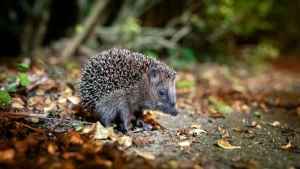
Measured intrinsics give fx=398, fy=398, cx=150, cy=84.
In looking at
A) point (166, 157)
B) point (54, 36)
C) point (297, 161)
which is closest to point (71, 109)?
point (166, 157)

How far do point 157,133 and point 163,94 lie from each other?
661mm

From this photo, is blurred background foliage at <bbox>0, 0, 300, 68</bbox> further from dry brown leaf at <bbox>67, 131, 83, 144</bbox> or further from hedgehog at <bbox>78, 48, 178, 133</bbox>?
dry brown leaf at <bbox>67, 131, 83, 144</bbox>

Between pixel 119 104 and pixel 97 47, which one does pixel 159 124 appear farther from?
pixel 97 47

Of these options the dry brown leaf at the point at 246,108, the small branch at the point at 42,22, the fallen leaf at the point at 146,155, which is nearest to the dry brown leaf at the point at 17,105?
the fallen leaf at the point at 146,155

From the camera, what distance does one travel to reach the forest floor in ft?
13.2

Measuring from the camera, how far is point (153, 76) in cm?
577

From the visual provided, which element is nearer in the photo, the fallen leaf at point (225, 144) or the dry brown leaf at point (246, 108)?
the fallen leaf at point (225, 144)

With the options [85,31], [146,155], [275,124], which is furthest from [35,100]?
[85,31]

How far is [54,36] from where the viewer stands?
13.2 meters

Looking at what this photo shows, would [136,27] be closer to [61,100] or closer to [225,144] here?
[61,100]

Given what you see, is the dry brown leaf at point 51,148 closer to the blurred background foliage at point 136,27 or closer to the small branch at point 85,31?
the blurred background foliage at point 136,27

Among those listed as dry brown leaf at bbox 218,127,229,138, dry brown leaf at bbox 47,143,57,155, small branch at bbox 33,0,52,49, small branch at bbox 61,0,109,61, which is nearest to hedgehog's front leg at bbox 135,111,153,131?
dry brown leaf at bbox 218,127,229,138

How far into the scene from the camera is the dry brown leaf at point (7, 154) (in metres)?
3.81

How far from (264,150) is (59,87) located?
13.3ft
